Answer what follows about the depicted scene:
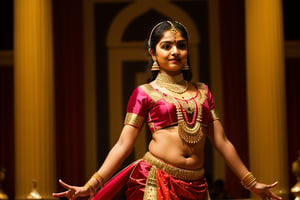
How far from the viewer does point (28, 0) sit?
18.0ft

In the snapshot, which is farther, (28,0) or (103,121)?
(103,121)

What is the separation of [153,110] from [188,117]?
190mm

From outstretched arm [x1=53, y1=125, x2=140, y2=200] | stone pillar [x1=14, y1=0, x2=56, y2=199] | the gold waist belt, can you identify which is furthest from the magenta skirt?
stone pillar [x1=14, y1=0, x2=56, y2=199]

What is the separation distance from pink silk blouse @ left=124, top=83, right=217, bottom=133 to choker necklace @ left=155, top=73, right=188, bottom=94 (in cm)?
7

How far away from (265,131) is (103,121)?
2443 millimetres

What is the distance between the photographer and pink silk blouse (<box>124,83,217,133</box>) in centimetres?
346

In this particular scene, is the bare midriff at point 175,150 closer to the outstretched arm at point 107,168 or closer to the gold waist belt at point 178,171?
the gold waist belt at point 178,171

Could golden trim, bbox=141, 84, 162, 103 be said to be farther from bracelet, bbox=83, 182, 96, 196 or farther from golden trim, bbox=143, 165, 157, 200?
bracelet, bbox=83, 182, 96, 196

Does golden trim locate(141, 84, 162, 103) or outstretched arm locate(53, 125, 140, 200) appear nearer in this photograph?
outstretched arm locate(53, 125, 140, 200)

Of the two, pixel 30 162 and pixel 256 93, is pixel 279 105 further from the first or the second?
pixel 30 162

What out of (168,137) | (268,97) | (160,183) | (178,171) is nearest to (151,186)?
(160,183)

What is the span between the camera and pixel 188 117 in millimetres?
3490

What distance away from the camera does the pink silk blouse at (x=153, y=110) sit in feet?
11.4

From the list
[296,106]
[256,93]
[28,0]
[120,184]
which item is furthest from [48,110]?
[296,106]
